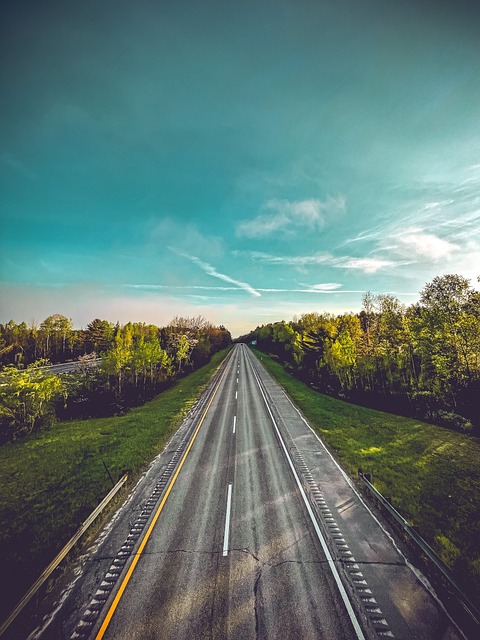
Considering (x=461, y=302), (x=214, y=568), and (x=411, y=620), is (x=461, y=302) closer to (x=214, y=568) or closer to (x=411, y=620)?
(x=411, y=620)

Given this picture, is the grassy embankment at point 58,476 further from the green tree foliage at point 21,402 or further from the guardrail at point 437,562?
the guardrail at point 437,562

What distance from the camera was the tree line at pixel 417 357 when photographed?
2289 cm

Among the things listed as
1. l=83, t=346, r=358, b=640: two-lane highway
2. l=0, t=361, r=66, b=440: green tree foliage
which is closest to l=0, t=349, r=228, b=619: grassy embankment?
l=0, t=361, r=66, b=440: green tree foliage

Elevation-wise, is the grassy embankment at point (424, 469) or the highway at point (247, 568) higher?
the highway at point (247, 568)

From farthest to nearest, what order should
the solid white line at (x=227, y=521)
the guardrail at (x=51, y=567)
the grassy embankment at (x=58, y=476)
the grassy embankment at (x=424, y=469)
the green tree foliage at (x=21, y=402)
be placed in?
the green tree foliage at (x=21, y=402) < the grassy embankment at (x=58, y=476) < the grassy embankment at (x=424, y=469) < the solid white line at (x=227, y=521) < the guardrail at (x=51, y=567)

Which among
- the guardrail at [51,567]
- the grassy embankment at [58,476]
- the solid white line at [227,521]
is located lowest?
the grassy embankment at [58,476]

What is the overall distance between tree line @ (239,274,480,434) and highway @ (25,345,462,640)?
17586 mm

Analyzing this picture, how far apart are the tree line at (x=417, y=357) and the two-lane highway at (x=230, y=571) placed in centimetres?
1911

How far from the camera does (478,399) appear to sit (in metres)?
22.8

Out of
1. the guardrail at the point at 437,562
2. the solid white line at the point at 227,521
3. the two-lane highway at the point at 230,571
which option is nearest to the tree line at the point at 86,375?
the two-lane highway at the point at 230,571

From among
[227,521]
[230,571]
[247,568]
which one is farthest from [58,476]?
[247,568]

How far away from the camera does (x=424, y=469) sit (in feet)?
46.8

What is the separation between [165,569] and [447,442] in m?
19.8

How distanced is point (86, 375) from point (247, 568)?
3924 cm
